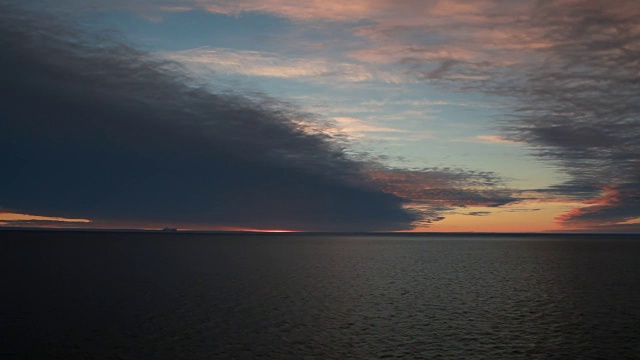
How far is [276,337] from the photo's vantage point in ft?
132

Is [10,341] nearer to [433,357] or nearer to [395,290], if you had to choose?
[433,357]

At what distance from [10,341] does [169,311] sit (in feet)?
53.1

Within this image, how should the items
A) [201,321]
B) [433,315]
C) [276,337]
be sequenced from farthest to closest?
[433,315]
[201,321]
[276,337]

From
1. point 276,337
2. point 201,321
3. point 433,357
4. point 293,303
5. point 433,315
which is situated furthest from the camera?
point 293,303

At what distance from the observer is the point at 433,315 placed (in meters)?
50.9

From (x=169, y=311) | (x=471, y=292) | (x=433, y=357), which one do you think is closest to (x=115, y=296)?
(x=169, y=311)

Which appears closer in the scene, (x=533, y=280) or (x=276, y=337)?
(x=276, y=337)

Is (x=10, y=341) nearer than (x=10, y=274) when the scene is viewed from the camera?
Yes

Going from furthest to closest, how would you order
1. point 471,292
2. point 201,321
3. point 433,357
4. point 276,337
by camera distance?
point 471,292 → point 201,321 → point 276,337 → point 433,357

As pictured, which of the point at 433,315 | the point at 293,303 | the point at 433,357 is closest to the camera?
the point at 433,357

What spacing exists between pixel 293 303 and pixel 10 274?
54868 millimetres

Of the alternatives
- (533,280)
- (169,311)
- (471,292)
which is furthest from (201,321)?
(533,280)

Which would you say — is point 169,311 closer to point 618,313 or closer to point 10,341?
point 10,341

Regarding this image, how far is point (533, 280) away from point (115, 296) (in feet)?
221
